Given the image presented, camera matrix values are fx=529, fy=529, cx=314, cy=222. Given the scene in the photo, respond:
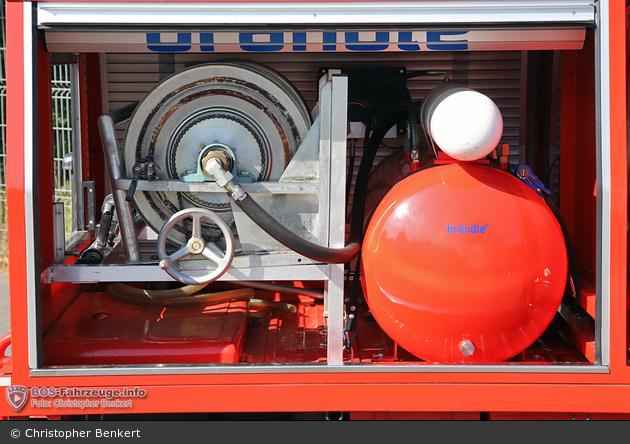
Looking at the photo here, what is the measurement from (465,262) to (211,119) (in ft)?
4.15

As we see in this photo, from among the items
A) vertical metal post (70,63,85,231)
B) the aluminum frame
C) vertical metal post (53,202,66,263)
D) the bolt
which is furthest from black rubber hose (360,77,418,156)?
vertical metal post (70,63,85,231)

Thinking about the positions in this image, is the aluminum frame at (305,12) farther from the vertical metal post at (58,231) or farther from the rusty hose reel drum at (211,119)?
the vertical metal post at (58,231)

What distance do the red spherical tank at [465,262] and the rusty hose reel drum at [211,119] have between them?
64cm

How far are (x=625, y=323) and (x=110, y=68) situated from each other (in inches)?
119

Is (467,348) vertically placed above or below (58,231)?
below

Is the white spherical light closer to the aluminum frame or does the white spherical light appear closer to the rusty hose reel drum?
the aluminum frame

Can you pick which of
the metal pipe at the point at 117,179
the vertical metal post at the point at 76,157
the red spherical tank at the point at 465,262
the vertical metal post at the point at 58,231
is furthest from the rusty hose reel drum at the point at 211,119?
the vertical metal post at the point at 76,157

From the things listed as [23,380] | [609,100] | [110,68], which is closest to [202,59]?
[110,68]

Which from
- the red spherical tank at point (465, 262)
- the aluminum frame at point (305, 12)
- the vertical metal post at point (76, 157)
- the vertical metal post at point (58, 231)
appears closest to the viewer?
the aluminum frame at point (305, 12)

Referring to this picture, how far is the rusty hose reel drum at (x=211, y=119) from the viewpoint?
7.77ft

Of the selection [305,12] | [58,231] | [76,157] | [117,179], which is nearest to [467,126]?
[305,12]

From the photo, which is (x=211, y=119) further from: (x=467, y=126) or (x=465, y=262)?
(x=465, y=262)

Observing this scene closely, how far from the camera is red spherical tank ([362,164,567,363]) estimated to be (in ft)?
6.63

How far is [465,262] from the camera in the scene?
202 centimetres
